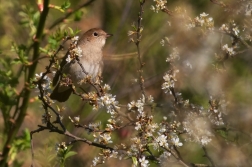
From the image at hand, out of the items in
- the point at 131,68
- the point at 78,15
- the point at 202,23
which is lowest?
the point at 78,15

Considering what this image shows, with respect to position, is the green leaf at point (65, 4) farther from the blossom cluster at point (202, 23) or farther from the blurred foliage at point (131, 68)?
the blossom cluster at point (202, 23)

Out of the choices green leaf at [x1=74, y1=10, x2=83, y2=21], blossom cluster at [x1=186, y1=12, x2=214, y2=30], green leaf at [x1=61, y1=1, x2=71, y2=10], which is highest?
blossom cluster at [x1=186, y1=12, x2=214, y2=30]

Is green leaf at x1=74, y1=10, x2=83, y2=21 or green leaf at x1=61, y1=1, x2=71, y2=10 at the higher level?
green leaf at x1=61, y1=1, x2=71, y2=10

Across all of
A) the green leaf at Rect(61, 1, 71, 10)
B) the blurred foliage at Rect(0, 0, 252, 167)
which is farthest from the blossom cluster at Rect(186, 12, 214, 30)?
the green leaf at Rect(61, 1, 71, 10)

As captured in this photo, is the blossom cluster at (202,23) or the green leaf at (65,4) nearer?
the green leaf at (65,4)

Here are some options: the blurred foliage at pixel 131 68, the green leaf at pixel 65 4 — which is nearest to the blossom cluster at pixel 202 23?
the blurred foliage at pixel 131 68

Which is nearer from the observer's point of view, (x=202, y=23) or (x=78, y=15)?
(x=78, y=15)

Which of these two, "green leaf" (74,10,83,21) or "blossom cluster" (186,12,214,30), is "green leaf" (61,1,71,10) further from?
"blossom cluster" (186,12,214,30)

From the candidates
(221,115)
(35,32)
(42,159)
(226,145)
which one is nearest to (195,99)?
(221,115)

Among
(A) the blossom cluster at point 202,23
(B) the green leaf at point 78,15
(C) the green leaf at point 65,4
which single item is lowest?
(B) the green leaf at point 78,15

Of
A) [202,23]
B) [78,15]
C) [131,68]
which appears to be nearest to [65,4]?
[78,15]

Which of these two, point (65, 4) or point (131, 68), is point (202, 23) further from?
point (131, 68)
